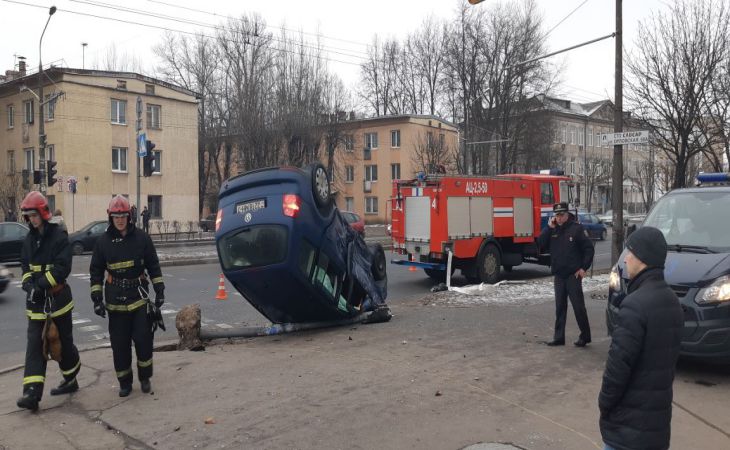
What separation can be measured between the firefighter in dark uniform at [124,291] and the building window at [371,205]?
50.7m

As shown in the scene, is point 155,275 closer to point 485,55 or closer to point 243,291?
point 243,291

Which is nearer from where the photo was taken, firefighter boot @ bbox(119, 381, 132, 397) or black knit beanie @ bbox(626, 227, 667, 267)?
black knit beanie @ bbox(626, 227, 667, 267)

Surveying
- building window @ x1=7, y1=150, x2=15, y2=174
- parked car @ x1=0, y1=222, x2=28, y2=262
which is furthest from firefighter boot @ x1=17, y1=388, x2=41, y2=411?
building window @ x1=7, y1=150, x2=15, y2=174

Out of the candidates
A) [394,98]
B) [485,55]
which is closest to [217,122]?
[394,98]

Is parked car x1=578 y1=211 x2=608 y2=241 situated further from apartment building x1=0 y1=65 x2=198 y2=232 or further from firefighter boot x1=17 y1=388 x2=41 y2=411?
firefighter boot x1=17 y1=388 x2=41 y2=411

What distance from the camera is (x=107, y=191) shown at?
123 ft

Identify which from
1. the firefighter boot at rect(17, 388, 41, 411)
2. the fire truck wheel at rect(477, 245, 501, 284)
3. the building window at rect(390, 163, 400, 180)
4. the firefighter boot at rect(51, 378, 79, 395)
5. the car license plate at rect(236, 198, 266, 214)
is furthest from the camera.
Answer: the building window at rect(390, 163, 400, 180)

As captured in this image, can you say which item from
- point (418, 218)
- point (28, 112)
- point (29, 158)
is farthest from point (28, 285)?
point (28, 112)

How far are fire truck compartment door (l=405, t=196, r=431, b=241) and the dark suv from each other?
7081 millimetres

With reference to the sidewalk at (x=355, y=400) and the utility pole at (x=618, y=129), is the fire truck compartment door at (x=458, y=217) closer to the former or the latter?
the utility pole at (x=618, y=129)

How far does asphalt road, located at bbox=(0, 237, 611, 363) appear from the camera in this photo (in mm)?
9812

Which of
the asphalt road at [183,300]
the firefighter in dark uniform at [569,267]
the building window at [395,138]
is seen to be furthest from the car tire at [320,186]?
the building window at [395,138]

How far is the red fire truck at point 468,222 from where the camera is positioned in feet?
47.5

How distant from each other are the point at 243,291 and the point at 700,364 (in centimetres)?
547
